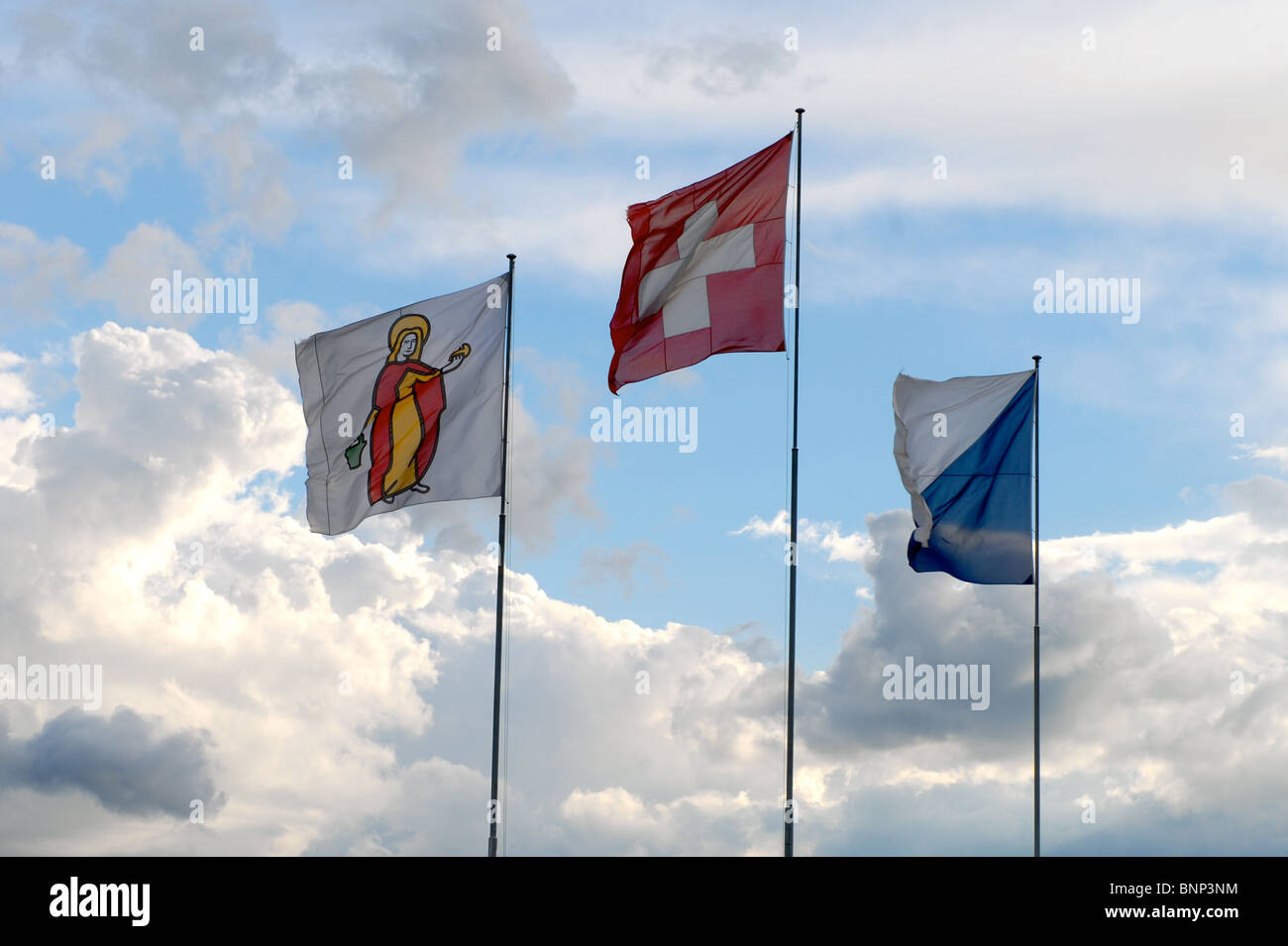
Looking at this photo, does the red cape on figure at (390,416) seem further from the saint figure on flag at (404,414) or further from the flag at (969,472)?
the flag at (969,472)

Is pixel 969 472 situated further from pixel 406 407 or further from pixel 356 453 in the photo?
pixel 356 453

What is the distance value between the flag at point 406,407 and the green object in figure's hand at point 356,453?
0.02 metres

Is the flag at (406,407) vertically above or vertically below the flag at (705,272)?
below

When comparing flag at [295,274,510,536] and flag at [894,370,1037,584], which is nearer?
flag at [295,274,510,536]

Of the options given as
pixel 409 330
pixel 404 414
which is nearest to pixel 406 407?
pixel 404 414

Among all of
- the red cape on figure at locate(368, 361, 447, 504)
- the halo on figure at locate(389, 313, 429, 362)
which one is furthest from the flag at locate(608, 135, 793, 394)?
the halo on figure at locate(389, 313, 429, 362)

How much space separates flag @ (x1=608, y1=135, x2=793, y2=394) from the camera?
30.2 metres

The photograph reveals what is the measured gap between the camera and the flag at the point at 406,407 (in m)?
31.2

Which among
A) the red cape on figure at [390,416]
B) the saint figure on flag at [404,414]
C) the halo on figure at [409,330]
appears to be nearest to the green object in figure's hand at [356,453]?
the saint figure on flag at [404,414]

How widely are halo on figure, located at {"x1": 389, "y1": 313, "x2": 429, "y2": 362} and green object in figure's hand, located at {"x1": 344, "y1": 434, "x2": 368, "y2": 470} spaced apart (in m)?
1.87

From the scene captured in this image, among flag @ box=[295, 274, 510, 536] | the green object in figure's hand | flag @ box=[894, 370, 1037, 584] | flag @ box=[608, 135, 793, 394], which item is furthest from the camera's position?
flag @ box=[894, 370, 1037, 584]

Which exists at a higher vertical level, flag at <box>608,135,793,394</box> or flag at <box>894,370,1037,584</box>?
flag at <box>608,135,793,394</box>

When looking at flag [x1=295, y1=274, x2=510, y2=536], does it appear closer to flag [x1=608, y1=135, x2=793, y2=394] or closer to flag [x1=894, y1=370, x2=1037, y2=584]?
flag [x1=608, y1=135, x2=793, y2=394]
